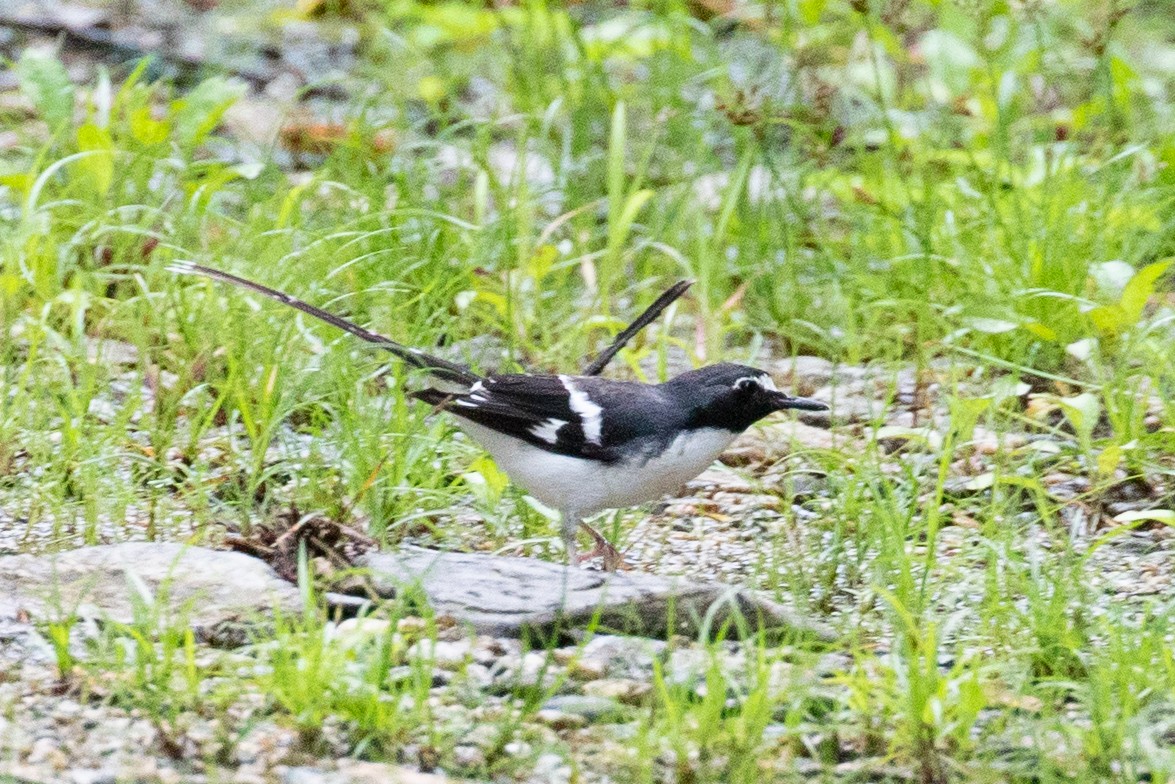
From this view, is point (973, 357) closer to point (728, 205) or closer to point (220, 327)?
point (728, 205)

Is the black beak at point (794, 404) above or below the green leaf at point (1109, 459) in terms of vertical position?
above

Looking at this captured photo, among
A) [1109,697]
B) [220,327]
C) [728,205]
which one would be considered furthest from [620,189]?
[1109,697]

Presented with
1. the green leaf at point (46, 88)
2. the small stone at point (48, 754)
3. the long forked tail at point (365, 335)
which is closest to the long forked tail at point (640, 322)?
the long forked tail at point (365, 335)

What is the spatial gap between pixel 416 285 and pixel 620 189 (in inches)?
41.6

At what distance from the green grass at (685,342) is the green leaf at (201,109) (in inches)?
0.6

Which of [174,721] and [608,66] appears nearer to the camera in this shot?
[174,721]

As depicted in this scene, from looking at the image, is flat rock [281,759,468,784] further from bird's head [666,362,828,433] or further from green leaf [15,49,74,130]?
green leaf [15,49,74,130]

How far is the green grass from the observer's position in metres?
3.19

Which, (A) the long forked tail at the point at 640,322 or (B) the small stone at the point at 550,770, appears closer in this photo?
(B) the small stone at the point at 550,770

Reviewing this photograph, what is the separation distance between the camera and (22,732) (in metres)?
3.13

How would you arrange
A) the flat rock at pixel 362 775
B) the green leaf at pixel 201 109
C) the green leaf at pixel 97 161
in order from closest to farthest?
the flat rock at pixel 362 775 < the green leaf at pixel 97 161 < the green leaf at pixel 201 109

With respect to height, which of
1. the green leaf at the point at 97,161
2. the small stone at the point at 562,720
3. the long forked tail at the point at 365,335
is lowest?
the small stone at the point at 562,720

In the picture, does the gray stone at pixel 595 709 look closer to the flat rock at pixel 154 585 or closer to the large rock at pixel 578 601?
the large rock at pixel 578 601

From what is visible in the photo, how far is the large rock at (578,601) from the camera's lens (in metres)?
3.53
